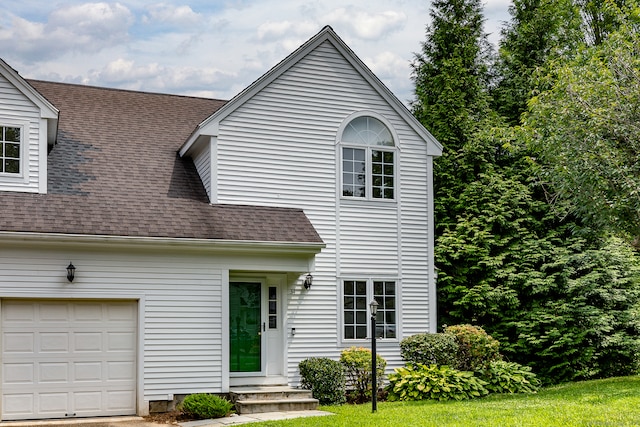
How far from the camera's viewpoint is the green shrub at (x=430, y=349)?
52.5 ft

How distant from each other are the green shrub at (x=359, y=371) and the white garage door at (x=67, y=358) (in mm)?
4298

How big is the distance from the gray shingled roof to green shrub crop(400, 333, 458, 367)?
129 inches

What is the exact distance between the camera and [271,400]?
45.6ft

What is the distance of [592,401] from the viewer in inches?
528

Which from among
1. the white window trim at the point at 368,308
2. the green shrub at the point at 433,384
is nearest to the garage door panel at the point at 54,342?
the white window trim at the point at 368,308

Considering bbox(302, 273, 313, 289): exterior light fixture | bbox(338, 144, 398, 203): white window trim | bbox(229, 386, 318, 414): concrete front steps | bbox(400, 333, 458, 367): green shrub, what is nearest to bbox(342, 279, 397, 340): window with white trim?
bbox(400, 333, 458, 367): green shrub

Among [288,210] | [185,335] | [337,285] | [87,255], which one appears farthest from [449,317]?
[87,255]

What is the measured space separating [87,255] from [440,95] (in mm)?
12792

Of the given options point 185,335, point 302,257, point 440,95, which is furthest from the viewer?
point 440,95

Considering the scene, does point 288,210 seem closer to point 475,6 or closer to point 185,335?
point 185,335

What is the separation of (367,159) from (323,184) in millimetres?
1195

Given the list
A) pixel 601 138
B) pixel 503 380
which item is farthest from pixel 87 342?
pixel 601 138

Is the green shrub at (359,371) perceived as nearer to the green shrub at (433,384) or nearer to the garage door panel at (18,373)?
the green shrub at (433,384)

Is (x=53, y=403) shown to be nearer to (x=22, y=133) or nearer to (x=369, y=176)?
(x=22, y=133)
